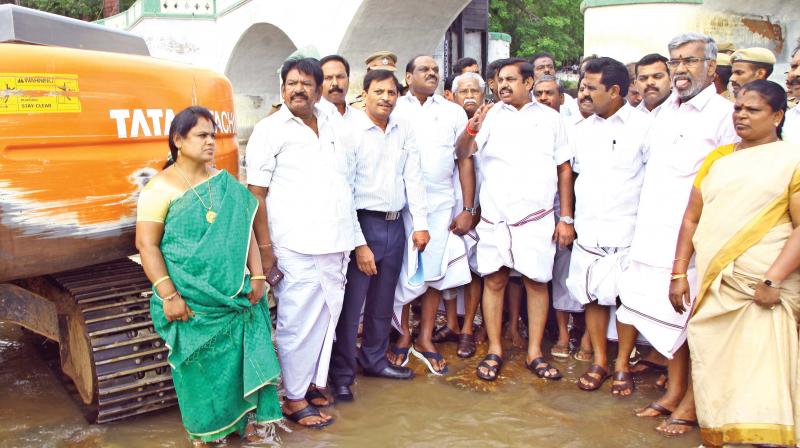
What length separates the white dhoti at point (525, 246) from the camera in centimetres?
435

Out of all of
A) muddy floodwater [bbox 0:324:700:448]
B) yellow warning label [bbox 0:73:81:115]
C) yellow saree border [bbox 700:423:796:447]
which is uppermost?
yellow warning label [bbox 0:73:81:115]

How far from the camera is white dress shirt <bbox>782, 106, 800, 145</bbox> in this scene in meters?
3.71

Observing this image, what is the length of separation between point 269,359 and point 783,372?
235 cm

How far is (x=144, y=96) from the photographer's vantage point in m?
3.44

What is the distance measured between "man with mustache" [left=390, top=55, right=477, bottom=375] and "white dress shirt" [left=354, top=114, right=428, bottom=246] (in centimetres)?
33

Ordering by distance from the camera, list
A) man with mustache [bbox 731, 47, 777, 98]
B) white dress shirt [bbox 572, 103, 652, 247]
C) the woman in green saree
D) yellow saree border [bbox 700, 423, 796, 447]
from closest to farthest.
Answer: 1. yellow saree border [bbox 700, 423, 796, 447]
2. the woman in green saree
3. white dress shirt [bbox 572, 103, 652, 247]
4. man with mustache [bbox 731, 47, 777, 98]

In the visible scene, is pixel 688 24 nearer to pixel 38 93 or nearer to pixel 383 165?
pixel 383 165

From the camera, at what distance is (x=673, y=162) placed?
3.69 meters

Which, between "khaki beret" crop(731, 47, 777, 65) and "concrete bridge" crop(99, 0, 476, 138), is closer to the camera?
"khaki beret" crop(731, 47, 777, 65)

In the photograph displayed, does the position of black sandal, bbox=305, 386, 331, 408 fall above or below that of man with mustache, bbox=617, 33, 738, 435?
below

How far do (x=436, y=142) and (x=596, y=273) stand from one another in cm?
134

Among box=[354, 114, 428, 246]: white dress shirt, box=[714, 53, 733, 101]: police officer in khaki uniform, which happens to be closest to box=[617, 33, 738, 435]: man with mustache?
box=[714, 53, 733, 101]: police officer in khaki uniform

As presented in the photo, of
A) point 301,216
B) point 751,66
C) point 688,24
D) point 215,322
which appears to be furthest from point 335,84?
point 688,24

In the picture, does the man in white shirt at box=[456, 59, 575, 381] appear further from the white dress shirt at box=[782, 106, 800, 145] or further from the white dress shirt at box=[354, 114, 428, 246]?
the white dress shirt at box=[782, 106, 800, 145]
